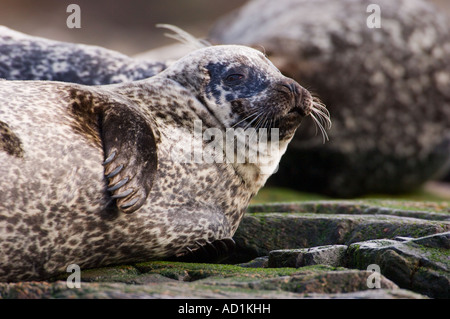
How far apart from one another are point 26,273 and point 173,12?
21319 millimetres

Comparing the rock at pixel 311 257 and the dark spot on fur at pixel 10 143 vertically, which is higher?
the dark spot on fur at pixel 10 143

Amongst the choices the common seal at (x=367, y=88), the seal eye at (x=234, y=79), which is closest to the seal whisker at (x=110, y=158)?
the seal eye at (x=234, y=79)

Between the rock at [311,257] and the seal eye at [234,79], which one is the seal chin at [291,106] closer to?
the seal eye at [234,79]

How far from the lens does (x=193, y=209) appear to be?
5.42 metres

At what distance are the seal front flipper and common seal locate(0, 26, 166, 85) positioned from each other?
2.48 metres

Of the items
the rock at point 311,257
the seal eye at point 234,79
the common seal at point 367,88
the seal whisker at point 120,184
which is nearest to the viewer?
the seal whisker at point 120,184

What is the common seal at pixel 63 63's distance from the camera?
24.2 feet

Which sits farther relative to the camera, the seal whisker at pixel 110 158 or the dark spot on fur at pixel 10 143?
the seal whisker at pixel 110 158

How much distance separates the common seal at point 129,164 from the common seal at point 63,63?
168 centimetres

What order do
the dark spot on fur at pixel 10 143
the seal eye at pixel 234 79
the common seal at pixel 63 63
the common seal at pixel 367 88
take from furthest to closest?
the common seal at pixel 367 88 < the common seal at pixel 63 63 < the seal eye at pixel 234 79 < the dark spot on fur at pixel 10 143

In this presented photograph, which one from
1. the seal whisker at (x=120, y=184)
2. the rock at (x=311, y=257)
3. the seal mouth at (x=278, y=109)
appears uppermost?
the seal mouth at (x=278, y=109)

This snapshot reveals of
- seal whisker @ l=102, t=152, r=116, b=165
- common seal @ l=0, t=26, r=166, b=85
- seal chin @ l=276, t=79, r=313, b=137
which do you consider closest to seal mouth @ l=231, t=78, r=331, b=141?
seal chin @ l=276, t=79, r=313, b=137

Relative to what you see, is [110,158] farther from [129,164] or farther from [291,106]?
[291,106]
